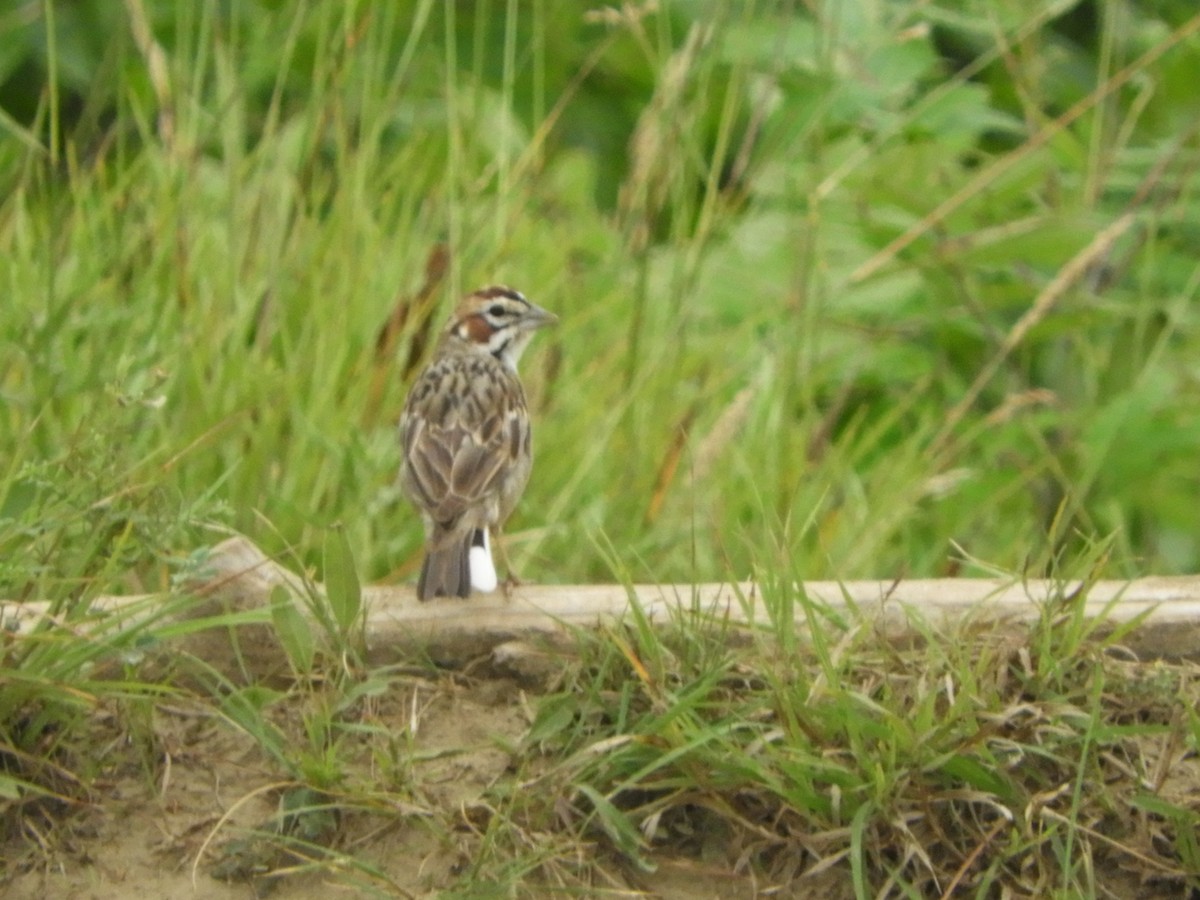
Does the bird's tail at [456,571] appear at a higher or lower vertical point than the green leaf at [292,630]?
lower

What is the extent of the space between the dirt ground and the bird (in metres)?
0.54

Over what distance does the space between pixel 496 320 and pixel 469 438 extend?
77 cm

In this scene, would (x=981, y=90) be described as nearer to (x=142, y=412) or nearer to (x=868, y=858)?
(x=142, y=412)

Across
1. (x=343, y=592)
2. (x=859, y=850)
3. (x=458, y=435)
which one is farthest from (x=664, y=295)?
(x=859, y=850)

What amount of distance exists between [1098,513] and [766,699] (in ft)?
9.58

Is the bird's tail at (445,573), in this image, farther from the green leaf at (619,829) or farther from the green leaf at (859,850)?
the green leaf at (859,850)

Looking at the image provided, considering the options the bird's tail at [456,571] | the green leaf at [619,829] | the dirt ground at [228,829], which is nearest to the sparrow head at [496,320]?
the bird's tail at [456,571]

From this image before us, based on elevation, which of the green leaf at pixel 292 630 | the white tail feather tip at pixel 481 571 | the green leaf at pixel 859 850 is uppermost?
the green leaf at pixel 292 630

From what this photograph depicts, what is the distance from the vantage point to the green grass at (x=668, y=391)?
331 cm

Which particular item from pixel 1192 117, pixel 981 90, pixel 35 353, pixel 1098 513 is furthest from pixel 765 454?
pixel 1192 117

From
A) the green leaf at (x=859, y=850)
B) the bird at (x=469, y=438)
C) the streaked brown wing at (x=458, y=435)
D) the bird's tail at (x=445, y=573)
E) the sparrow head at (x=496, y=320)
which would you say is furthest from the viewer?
the sparrow head at (x=496, y=320)

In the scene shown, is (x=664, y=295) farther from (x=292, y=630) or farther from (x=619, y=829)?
(x=619, y=829)

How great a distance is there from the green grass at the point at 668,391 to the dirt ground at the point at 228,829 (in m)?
0.07

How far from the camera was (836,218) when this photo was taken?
641 centimetres
